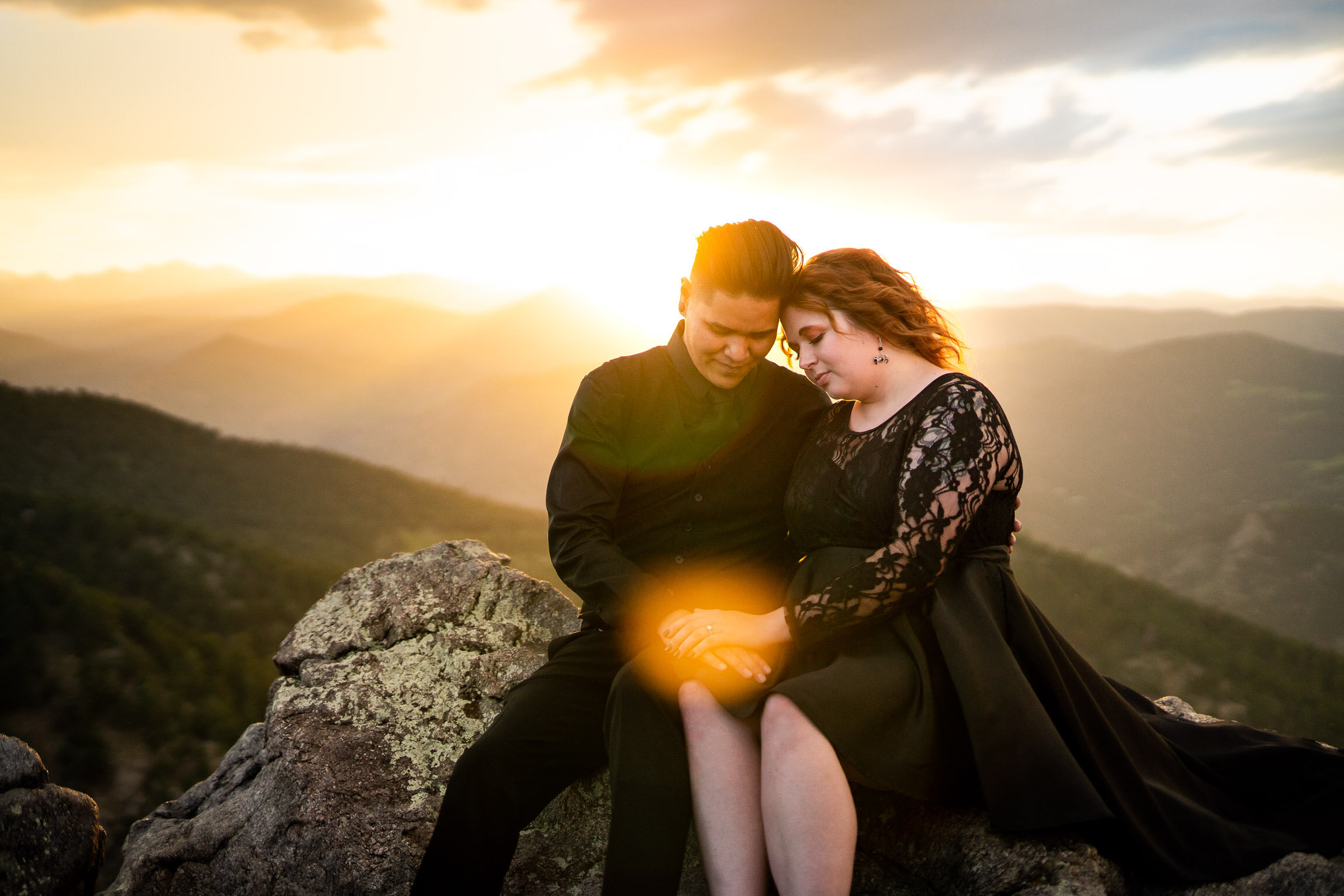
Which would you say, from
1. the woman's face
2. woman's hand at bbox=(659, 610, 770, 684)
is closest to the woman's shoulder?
the woman's face

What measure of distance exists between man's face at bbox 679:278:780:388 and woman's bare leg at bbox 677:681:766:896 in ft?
4.33

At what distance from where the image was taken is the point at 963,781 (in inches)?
98.0

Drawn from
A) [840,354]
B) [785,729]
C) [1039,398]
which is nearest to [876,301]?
[840,354]

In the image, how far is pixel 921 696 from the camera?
2445mm

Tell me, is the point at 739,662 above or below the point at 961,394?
below

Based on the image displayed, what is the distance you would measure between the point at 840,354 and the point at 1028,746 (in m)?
1.50

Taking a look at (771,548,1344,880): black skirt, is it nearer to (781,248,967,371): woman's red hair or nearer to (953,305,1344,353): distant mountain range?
(781,248,967,371): woman's red hair

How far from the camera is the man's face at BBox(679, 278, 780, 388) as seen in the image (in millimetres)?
2951

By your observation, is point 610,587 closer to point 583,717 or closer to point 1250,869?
point 583,717

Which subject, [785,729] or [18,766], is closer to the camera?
[785,729]

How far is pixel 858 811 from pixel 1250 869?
1.25 m

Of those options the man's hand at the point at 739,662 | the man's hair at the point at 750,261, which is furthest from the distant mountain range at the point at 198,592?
the man's hair at the point at 750,261

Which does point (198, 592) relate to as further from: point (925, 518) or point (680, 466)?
point (925, 518)

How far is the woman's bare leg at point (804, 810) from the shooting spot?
2.11 m
